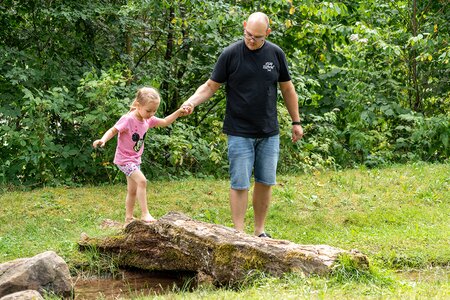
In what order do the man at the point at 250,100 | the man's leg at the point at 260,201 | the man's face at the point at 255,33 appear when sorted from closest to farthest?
the man's face at the point at 255,33, the man at the point at 250,100, the man's leg at the point at 260,201

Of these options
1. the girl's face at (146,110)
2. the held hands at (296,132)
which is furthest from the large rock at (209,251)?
the held hands at (296,132)

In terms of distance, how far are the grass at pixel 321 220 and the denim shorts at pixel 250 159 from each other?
1.03 meters

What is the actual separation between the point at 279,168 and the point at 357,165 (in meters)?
1.58

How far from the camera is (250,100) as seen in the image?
659cm

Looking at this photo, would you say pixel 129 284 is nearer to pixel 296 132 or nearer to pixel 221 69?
pixel 221 69

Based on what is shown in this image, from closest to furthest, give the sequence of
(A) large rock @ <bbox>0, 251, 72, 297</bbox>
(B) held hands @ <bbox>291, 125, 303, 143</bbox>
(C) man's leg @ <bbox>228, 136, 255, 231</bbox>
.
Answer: (A) large rock @ <bbox>0, 251, 72, 297</bbox> < (C) man's leg @ <bbox>228, 136, 255, 231</bbox> < (B) held hands @ <bbox>291, 125, 303, 143</bbox>

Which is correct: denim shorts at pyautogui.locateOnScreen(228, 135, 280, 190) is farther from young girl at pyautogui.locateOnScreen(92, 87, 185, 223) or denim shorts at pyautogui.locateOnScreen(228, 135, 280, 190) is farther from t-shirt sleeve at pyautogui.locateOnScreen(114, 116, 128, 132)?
t-shirt sleeve at pyautogui.locateOnScreen(114, 116, 128, 132)

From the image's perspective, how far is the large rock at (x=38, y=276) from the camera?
5.50 metres

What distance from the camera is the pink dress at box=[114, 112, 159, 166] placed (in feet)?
23.3

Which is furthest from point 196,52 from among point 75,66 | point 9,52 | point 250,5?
point 9,52

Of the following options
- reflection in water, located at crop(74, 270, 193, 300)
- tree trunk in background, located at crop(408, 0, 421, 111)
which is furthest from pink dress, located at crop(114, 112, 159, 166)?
tree trunk in background, located at crop(408, 0, 421, 111)

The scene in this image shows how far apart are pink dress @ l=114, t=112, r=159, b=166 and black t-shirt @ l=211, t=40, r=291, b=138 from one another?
96 centimetres

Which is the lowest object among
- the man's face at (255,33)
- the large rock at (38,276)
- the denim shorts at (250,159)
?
the large rock at (38,276)

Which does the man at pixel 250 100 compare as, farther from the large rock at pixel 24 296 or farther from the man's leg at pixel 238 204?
the large rock at pixel 24 296
